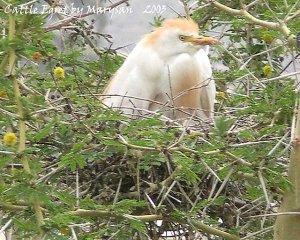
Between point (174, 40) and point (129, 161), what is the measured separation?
0.72m

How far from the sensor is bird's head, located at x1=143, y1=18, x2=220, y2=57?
90.7 inches

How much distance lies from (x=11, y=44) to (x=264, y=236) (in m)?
0.68

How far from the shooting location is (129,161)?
1739 millimetres

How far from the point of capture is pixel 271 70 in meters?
2.01

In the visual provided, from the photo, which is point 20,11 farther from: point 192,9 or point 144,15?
point 144,15

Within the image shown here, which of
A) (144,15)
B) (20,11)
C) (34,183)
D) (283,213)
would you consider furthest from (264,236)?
(144,15)

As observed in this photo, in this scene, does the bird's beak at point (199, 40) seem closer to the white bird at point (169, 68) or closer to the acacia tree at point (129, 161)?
the white bird at point (169, 68)

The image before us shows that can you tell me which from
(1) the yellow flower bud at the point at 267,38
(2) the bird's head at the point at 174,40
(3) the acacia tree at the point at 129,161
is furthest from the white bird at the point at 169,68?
(3) the acacia tree at the point at 129,161

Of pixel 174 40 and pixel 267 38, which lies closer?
pixel 267 38

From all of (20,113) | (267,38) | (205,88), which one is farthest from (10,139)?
(205,88)

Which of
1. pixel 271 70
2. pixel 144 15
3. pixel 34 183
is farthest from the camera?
pixel 144 15

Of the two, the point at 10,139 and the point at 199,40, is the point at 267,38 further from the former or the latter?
the point at 10,139

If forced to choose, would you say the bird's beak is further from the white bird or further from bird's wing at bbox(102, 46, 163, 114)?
bird's wing at bbox(102, 46, 163, 114)

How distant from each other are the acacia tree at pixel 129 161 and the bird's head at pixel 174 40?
14.9 inches
